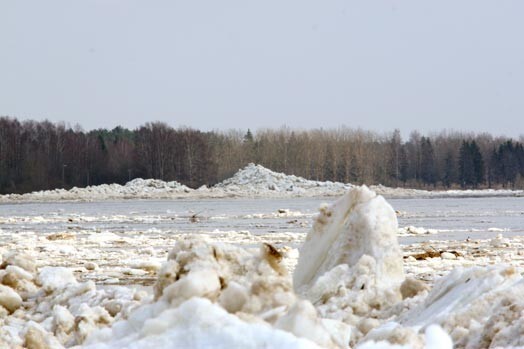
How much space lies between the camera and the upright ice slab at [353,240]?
5980 millimetres

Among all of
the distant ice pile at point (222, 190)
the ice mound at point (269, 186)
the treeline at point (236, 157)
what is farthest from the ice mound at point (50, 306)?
the treeline at point (236, 157)

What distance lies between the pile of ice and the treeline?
308 inches

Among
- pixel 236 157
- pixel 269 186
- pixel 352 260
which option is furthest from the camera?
pixel 236 157

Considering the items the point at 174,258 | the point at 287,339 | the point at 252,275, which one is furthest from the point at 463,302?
the point at 287,339

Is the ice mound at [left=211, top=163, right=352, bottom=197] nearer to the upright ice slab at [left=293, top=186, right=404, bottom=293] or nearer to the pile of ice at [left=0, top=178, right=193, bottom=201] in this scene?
the pile of ice at [left=0, top=178, right=193, bottom=201]

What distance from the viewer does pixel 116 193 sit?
63.5 metres

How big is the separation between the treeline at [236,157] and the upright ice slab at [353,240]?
227 feet

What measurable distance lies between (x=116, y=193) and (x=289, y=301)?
61220 mm

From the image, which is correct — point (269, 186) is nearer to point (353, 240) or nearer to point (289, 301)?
point (353, 240)

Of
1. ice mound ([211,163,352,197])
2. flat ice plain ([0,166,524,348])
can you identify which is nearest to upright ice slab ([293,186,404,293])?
flat ice plain ([0,166,524,348])

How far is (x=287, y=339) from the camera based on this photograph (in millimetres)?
2627

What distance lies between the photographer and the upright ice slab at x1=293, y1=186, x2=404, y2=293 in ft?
19.6

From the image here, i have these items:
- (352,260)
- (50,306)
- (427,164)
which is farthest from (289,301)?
(427,164)

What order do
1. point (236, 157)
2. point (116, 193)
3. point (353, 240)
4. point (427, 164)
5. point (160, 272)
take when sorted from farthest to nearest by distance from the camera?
point (427, 164) < point (236, 157) < point (116, 193) < point (353, 240) < point (160, 272)
